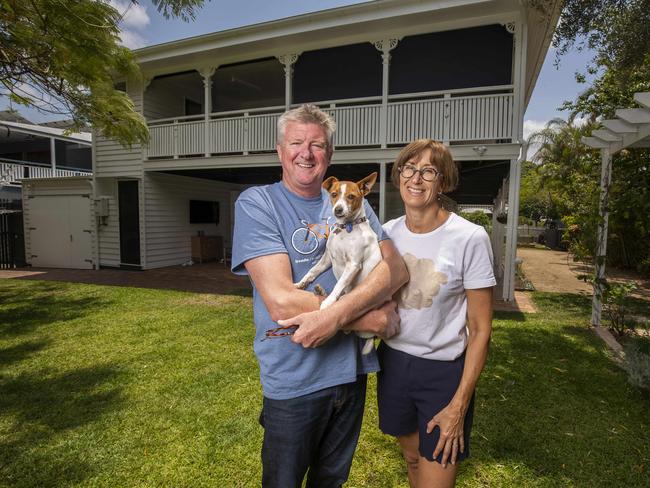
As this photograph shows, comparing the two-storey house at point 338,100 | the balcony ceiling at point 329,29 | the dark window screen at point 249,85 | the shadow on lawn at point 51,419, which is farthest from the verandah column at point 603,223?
the dark window screen at point 249,85

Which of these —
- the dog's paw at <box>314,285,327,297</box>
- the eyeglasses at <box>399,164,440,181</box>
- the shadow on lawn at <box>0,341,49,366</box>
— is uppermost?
the eyeglasses at <box>399,164,440,181</box>

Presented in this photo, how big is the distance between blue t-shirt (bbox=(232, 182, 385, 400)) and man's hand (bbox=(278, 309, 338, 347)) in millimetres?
157

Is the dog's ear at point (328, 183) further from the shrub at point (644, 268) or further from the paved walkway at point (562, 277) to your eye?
the shrub at point (644, 268)

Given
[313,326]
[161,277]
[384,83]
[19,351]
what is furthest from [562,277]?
[19,351]

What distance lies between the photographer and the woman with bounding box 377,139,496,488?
1.59 metres

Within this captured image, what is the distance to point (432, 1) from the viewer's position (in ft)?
24.9

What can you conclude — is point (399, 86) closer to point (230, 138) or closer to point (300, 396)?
point (230, 138)

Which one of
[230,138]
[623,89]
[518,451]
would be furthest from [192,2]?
[623,89]

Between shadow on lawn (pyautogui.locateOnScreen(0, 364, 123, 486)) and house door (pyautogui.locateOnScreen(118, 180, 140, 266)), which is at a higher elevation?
house door (pyautogui.locateOnScreen(118, 180, 140, 266))

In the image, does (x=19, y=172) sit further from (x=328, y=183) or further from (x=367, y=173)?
(x=328, y=183)

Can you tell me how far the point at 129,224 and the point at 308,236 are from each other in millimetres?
11976

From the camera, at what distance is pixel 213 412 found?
11.6ft

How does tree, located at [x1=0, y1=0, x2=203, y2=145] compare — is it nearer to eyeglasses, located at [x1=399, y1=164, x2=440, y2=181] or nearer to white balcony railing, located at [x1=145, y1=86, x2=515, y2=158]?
white balcony railing, located at [x1=145, y1=86, x2=515, y2=158]

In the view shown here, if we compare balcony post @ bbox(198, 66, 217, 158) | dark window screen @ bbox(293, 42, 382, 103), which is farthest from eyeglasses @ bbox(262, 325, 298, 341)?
balcony post @ bbox(198, 66, 217, 158)
